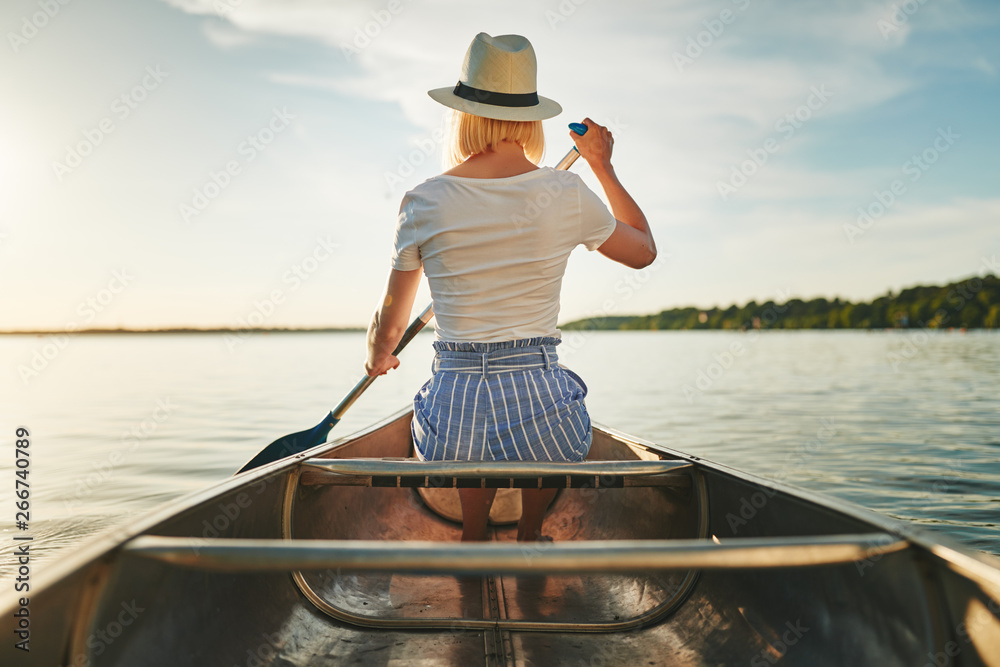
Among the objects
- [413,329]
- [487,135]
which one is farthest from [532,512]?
[413,329]

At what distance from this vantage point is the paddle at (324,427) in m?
3.37

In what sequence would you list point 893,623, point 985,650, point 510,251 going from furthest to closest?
point 510,251
point 893,623
point 985,650

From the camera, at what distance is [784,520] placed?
1.67 meters

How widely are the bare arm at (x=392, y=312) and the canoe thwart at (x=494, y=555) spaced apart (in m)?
0.98

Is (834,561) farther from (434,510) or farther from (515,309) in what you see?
(434,510)

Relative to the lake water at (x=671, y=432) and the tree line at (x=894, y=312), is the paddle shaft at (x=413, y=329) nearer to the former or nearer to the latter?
the lake water at (x=671, y=432)

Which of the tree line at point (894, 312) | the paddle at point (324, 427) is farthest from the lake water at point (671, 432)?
the tree line at point (894, 312)

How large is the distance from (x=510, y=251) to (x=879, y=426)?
27.4 ft

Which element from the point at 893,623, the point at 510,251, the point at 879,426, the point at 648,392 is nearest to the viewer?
the point at 893,623

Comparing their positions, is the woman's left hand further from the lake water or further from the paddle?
the lake water

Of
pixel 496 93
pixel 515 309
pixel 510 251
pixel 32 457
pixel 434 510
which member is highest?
pixel 496 93

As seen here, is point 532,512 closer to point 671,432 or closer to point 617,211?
point 617,211

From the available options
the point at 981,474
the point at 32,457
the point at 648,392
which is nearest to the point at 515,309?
the point at 981,474

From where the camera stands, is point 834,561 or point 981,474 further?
point 981,474
